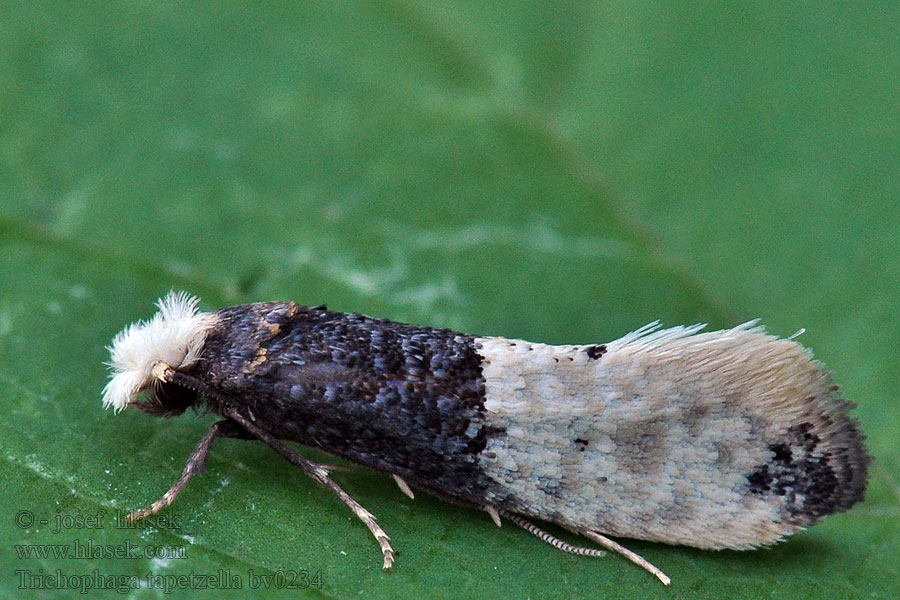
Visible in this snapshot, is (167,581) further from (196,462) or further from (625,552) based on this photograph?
(625,552)

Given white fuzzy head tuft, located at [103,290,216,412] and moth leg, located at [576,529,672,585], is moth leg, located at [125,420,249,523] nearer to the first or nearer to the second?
white fuzzy head tuft, located at [103,290,216,412]

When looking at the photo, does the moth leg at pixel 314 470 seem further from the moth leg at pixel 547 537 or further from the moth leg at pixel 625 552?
the moth leg at pixel 625 552

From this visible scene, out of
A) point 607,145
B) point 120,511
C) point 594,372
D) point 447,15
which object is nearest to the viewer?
point 120,511

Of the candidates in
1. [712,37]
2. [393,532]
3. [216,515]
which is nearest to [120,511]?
[216,515]

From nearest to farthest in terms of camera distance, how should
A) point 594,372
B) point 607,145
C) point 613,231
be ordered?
point 594,372, point 613,231, point 607,145

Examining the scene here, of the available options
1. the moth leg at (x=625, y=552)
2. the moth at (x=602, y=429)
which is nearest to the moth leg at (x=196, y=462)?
the moth at (x=602, y=429)

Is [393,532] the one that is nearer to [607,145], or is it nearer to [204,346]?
[204,346]
